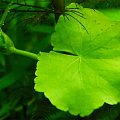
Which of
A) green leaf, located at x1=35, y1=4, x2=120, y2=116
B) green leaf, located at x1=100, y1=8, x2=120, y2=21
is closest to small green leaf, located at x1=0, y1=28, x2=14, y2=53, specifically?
green leaf, located at x1=35, y1=4, x2=120, y2=116

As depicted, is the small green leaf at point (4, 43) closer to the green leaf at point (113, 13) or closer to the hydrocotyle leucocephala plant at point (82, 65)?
the hydrocotyle leucocephala plant at point (82, 65)

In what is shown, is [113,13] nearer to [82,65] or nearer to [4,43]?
[82,65]

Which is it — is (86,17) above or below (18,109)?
above

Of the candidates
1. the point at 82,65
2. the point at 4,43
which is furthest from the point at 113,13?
the point at 4,43

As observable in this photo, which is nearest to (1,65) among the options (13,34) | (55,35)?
(13,34)

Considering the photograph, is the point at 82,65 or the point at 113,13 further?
the point at 113,13

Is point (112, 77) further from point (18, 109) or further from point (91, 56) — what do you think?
point (18, 109)

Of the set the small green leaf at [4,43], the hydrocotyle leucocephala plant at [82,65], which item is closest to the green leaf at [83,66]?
the hydrocotyle leucocephala plant at [82,65]
